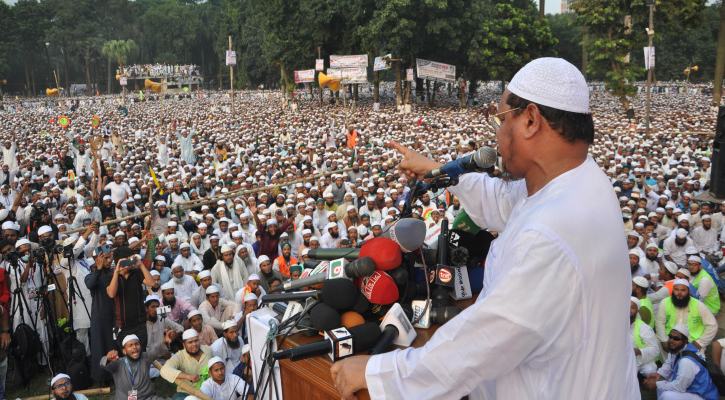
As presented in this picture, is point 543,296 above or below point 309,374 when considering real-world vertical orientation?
above

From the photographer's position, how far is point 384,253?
4.76 feet

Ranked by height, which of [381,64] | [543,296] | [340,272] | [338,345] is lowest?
[338,345]

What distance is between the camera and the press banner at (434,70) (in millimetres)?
24391

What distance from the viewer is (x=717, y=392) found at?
13.8 feet

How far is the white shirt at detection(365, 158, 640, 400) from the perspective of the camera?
0.95 meters

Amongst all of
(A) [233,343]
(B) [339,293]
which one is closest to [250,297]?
(A) [233,343]

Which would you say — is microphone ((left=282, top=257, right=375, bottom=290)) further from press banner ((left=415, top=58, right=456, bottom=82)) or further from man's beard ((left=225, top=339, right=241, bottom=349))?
press banner ((left=415, top=58, right=456, bottom=82))

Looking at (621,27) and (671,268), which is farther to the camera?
(621,27)

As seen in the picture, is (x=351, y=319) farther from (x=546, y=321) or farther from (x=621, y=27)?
(x=621, y=27)

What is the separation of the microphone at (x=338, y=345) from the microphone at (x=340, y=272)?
160 mm

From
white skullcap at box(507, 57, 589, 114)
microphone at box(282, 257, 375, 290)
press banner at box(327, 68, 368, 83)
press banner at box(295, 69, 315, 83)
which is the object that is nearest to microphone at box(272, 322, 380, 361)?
microphone at box(282, 257, 375, 290)

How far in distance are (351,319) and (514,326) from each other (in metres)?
0.56

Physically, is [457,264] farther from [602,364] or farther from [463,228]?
[602,364]

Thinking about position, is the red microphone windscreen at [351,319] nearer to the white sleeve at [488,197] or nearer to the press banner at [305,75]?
the white sleeve at [488,197]
